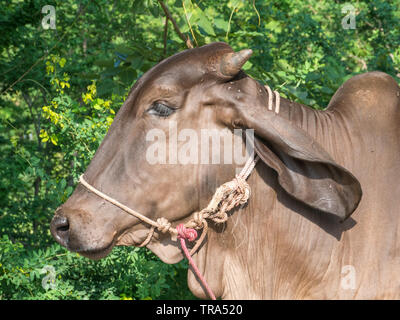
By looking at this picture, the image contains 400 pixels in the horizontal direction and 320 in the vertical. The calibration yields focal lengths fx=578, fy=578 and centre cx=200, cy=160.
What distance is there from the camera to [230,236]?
242 cm

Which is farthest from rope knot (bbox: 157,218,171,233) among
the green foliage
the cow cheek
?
the green foliage

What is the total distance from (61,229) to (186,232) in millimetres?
497

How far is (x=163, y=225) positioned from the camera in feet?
7.60

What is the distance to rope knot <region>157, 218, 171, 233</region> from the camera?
7.59ft

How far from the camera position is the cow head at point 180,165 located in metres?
2.23

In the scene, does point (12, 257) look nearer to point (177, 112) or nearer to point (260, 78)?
point (260, 78)

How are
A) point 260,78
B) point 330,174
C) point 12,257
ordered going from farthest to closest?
point 12,257 → point 260,78 → point 330,174

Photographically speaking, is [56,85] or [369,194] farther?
[56,85]

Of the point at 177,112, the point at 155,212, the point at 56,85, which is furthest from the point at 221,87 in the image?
the point at 56,85

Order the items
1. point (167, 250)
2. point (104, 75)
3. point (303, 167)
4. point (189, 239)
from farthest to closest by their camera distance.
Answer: point (104, 75)
point (167, 250)
point (189, 239)
point (303, 167)

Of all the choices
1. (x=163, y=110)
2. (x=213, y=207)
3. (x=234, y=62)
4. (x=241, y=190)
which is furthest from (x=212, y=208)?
(x=234, y=62)

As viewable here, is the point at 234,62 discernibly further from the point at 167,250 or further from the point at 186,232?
the point at 167,250

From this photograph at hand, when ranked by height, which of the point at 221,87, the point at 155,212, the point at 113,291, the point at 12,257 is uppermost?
the point at 221,87

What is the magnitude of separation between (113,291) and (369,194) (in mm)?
2690
